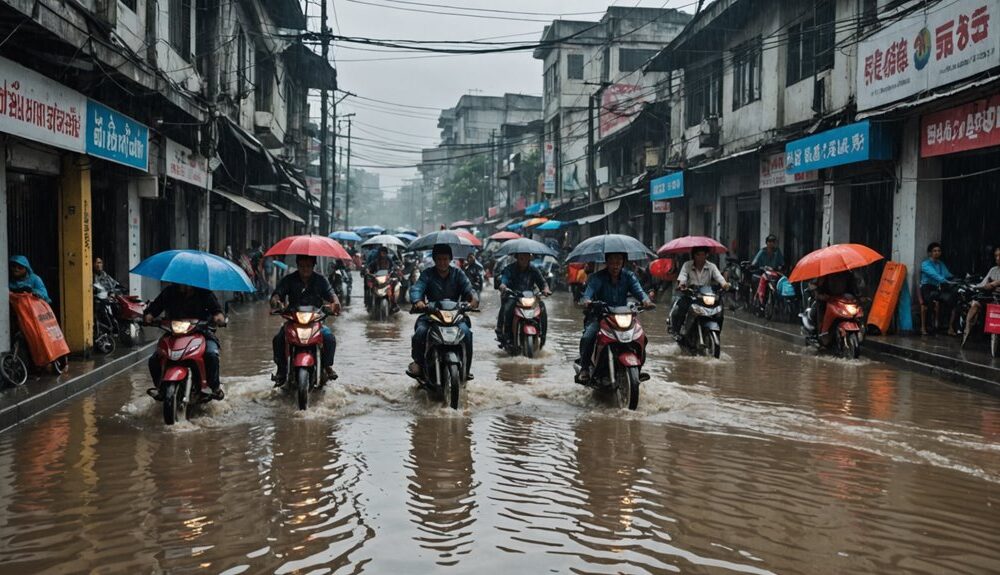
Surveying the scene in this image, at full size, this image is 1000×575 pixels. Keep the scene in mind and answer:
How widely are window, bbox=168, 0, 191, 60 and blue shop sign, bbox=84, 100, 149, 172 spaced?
15.8ft

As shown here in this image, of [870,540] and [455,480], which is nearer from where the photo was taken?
[870,540]

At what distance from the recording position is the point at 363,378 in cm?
1074

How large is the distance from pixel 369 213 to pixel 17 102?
467 feet

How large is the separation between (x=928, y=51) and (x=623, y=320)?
845 cm

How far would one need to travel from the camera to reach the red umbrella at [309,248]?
30.6 feet

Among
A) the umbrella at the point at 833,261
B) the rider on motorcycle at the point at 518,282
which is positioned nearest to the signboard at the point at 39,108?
the rider on motorcycle at the point at 518,282

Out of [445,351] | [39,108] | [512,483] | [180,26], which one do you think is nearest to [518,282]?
[445,351]

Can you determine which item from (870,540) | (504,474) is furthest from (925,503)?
(504,474)

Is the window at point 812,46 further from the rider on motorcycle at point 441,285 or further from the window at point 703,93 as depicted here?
the rider on motorcycle at point 441,285

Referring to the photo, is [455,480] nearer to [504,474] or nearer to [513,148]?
[504,474]

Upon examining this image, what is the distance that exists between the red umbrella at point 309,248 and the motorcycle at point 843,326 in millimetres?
7286

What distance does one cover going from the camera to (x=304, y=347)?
8.30 m

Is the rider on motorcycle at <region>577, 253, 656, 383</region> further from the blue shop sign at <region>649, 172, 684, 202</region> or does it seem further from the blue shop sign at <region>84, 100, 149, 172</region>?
the blue shop sign at <region>649, 172, 684, 202</region>

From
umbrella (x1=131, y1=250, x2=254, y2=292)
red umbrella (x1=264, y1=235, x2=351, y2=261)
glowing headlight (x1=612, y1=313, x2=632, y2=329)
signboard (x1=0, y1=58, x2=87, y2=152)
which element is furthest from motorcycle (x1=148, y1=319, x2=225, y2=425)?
glowing headlight (x1=612, y1=313, x2=632, y2=329)
